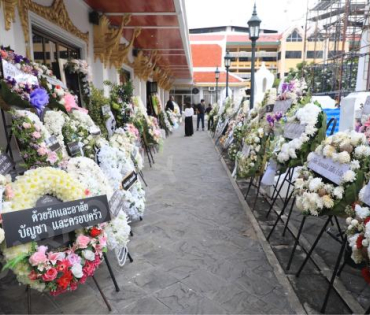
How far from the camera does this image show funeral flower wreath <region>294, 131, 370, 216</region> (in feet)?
7.39

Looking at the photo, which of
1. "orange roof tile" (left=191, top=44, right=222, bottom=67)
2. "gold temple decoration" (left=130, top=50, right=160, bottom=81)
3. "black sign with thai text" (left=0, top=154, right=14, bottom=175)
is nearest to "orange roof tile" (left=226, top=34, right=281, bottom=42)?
"orange roof tile" (left=191, top=44, right=222, bottom=67)

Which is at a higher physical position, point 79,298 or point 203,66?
point 203,66

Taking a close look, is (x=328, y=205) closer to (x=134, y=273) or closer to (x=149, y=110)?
(x=134, y=273)

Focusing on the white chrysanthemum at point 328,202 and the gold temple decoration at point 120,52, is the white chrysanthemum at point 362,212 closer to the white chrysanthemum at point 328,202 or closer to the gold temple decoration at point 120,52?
the white chrysanthemum at point 328,202

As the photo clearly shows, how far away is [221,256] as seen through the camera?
325 centimetres

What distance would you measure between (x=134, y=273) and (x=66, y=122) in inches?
67.5

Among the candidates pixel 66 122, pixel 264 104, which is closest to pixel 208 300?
pixel 66 122

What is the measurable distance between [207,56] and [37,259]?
31225 mm

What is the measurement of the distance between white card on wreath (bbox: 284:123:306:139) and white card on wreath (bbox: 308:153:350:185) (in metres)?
0.56

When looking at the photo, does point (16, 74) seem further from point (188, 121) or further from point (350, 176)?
point (188, 121)

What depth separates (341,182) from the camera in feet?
7.59

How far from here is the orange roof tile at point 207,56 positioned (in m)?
31.0

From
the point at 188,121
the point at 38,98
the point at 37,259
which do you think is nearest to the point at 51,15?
the point at 38,98

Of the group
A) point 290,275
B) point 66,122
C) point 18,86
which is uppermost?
point 18,86
